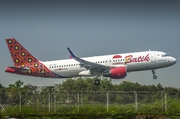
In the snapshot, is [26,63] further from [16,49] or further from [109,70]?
[109,70]

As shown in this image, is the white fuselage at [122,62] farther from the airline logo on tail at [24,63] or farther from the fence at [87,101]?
the fence at [87,101]

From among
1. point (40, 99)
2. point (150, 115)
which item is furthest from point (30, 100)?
point (150, 115)

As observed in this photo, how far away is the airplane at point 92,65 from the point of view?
5634 centimetres

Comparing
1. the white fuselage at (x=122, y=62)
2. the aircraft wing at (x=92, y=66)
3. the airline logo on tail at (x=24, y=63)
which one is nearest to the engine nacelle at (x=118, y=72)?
the white fuselage at (x=122, y=62)

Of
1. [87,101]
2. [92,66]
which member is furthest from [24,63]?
[87,101]

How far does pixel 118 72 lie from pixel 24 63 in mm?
14634

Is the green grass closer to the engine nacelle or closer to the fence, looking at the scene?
the fence

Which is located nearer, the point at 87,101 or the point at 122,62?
the point at 87,101

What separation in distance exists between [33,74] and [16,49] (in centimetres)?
584

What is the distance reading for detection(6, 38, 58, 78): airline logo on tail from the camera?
6088 centimetres

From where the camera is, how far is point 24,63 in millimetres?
63312

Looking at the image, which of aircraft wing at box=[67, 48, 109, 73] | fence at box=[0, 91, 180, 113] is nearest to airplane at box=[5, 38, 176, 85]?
aircraft wing at box=[67, 48, 109, 73]

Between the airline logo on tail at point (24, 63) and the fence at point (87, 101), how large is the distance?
81.0ft

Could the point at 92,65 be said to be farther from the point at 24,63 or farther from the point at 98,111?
the point at 98,111
